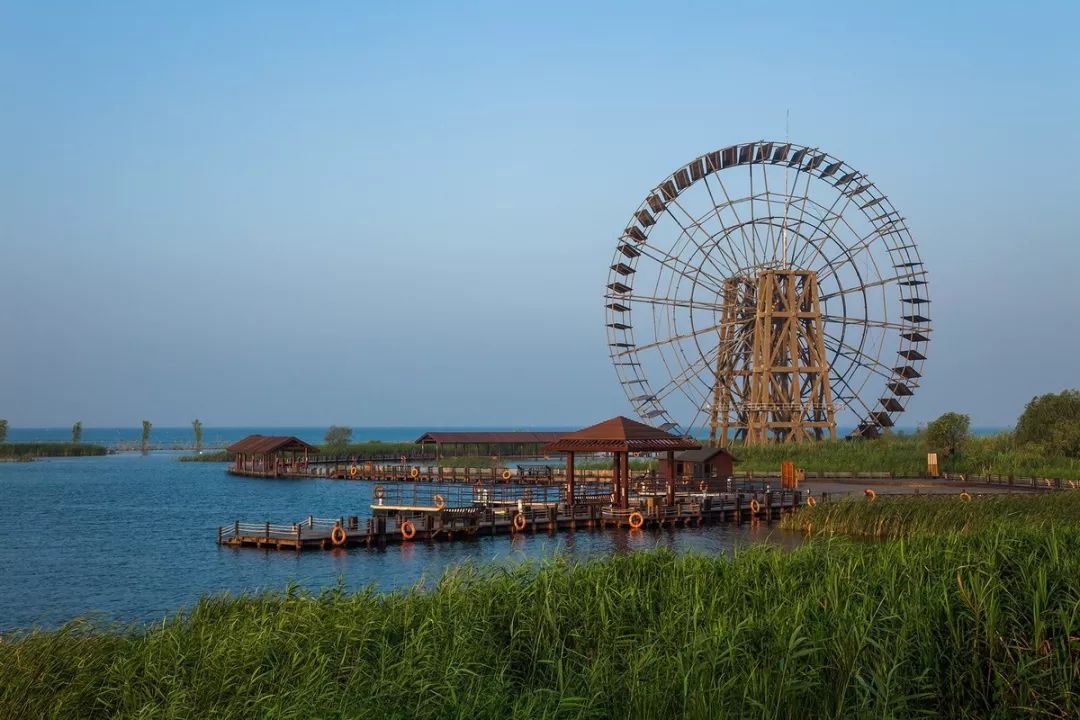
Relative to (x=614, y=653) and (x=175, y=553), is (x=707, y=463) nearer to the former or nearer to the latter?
(x=175, y=553)

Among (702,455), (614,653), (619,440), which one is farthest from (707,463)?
(614,653)

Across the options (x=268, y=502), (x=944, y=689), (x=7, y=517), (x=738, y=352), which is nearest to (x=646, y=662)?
(x=944, y=689)

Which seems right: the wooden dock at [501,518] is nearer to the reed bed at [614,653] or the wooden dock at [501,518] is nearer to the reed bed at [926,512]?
the reed bed at [926,512]

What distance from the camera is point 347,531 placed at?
33375mm

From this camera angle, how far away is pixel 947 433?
58250mm

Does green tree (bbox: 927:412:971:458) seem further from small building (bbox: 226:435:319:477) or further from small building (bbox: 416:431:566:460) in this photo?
small building (bbox: 226:435:319:477)

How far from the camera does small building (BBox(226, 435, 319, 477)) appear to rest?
78625 mm

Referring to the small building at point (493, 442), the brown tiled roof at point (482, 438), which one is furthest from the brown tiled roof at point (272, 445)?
the small building at point (493, 442)

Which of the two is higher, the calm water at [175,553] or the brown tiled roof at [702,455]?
the brown tiled roof at [702,455]

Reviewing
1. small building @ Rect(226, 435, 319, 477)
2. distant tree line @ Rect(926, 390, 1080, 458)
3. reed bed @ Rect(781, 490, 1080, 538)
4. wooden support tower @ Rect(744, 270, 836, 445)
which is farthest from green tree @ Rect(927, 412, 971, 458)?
small building @ Rect(226, 435, 319, 477)

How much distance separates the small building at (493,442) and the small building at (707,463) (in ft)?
122

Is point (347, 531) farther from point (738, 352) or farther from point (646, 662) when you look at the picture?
point (738, 352)

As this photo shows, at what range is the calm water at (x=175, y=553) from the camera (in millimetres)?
24656

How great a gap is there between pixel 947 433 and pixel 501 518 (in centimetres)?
3182
